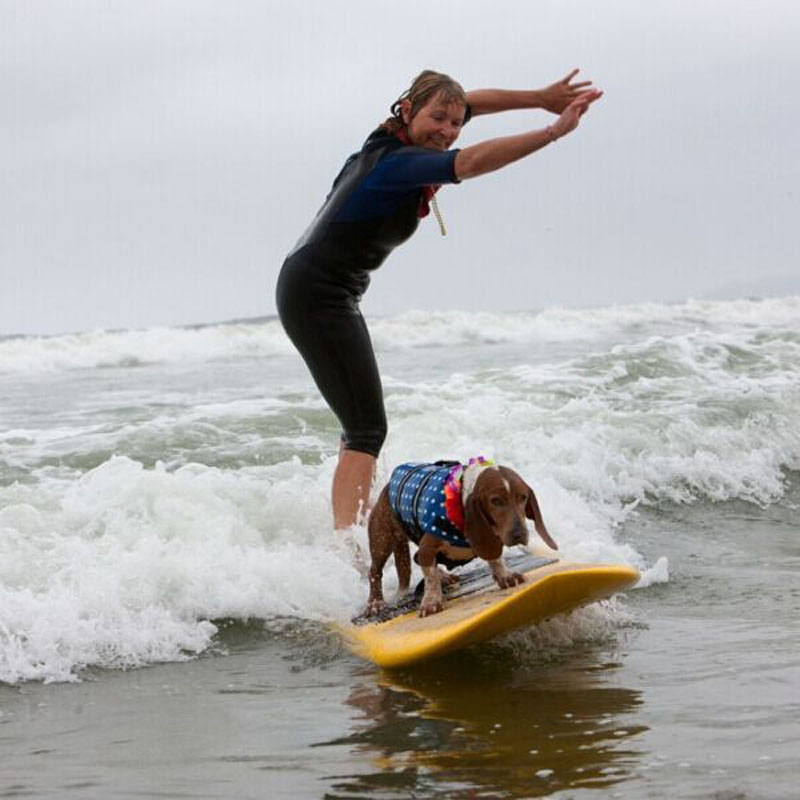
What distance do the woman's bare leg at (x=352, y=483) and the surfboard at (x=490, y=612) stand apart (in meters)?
0.80

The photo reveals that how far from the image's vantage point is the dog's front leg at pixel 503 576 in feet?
14.5

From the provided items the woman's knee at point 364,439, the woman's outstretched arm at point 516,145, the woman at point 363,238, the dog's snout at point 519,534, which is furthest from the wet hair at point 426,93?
the dog's snout at point 519,534

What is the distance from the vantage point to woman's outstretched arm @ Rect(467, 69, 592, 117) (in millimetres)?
4752

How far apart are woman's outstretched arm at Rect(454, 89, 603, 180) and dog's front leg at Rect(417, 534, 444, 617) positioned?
4.39 feet

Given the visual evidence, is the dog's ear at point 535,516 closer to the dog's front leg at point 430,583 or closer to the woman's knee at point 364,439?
the dog's front leg at point 430,583

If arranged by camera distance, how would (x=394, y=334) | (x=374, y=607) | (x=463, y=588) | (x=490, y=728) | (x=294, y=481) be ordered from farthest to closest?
(x=394, y=334) < (x=294, y=481) < (x=374, y=607) < (x=463, y=588) < (x=490, y=728)

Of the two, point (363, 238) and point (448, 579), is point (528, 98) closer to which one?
point (363, 238)

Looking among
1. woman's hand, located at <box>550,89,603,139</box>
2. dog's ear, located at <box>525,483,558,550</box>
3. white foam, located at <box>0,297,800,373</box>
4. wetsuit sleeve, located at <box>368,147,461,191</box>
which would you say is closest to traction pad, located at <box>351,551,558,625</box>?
dog's ear, located at <box>525,483,558,550</box>

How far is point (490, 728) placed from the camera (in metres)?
3.54

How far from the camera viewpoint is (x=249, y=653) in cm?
469

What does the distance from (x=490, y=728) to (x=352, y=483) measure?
1.89m

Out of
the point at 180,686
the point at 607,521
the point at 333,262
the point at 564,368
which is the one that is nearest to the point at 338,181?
the point at 333,262

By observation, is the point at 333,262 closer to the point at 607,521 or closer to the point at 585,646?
the point at 585,646

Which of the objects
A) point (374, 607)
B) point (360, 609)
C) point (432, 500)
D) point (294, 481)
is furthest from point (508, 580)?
point (294, 481)
